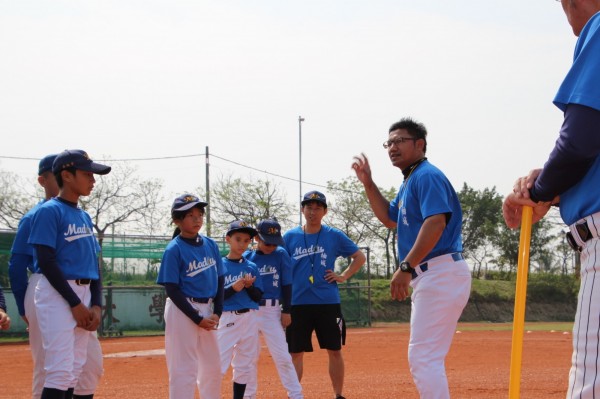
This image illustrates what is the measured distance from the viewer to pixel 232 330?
812cm

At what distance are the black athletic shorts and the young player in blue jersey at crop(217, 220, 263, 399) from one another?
3.14 feet

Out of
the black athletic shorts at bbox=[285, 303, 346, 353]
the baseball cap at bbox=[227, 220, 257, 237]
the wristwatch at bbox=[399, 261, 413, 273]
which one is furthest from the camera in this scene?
the black athletic shorts at bbox=[285, 303, 346, 353]

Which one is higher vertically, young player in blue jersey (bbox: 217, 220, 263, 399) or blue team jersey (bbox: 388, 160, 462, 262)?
blue team jersey (bbox: 388, 160, 462, 262)

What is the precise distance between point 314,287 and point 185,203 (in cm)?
269

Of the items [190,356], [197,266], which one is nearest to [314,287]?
[197,266]

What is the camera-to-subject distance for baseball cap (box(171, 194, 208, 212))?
22.7 feet

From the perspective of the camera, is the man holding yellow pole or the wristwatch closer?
the man holding yellow pole

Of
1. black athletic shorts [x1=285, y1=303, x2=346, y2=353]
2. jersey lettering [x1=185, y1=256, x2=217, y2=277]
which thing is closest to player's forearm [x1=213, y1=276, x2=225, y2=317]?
jersey lettering [x1=185, y1=256, x2=217, y2=277]

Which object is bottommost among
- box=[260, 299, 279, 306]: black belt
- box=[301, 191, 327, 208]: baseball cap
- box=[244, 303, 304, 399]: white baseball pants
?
box=[244, 303, 304, 399]: white baseball pants

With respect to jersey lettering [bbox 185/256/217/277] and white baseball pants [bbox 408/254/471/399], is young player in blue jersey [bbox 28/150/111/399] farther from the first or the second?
white baseball pants [bbox 408/254/471/399]

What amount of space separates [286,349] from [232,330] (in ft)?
2.20

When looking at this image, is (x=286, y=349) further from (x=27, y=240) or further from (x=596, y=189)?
(x=596, y=189)

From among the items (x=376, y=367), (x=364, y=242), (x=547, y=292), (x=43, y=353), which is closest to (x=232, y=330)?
(x=43, y=353)

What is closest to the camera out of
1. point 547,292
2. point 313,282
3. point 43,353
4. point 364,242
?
point 43,353
